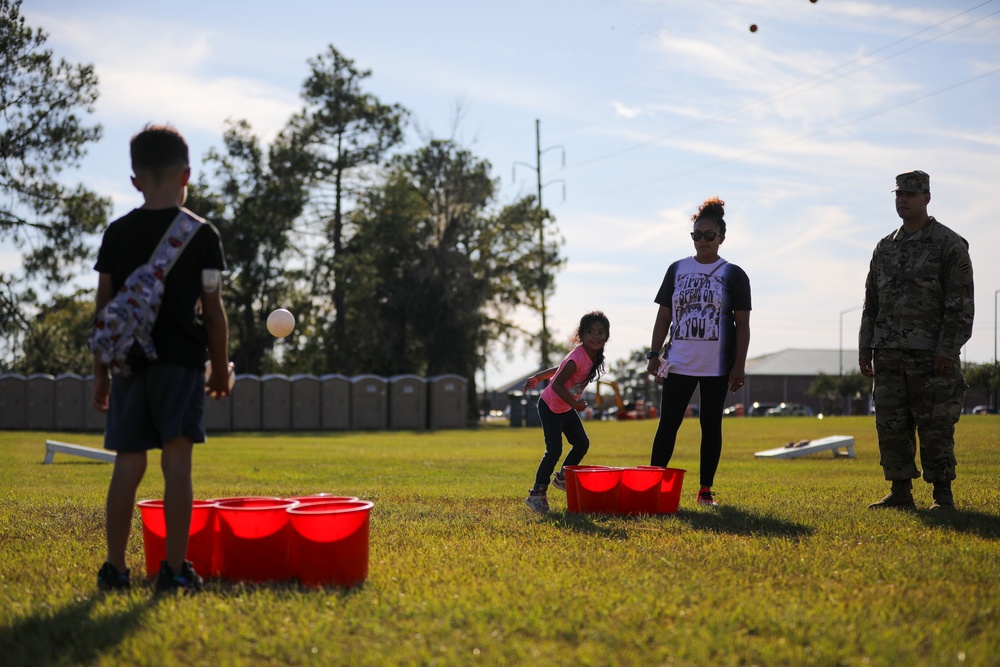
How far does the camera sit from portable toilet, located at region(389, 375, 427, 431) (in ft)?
131

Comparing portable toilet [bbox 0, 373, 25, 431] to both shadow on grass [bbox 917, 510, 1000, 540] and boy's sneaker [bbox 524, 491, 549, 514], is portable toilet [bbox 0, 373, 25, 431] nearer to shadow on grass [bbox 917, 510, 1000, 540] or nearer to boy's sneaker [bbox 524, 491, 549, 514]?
boy's sneaker [bbox 524, 491, 549, 514]

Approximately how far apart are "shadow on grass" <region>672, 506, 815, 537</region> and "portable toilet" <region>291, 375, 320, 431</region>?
32.4 meters

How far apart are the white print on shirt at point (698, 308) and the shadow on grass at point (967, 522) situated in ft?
6.22

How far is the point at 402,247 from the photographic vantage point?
48156 millimetres

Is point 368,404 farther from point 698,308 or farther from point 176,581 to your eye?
point 176,581

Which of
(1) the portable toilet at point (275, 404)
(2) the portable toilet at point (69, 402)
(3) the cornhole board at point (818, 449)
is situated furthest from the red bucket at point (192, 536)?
(2) the portable toilet at point (69, 402)

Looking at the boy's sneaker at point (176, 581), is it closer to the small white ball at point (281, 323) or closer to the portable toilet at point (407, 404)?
the small white ball at point (281, 323)

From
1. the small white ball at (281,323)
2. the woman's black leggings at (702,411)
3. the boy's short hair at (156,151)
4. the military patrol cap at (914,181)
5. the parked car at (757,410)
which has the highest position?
the military patrol cap at (914,181)

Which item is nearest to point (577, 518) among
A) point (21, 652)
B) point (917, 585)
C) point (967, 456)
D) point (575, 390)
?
point (575, 390)

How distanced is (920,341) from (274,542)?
498cm

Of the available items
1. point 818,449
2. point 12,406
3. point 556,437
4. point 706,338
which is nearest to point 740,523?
point 706,338

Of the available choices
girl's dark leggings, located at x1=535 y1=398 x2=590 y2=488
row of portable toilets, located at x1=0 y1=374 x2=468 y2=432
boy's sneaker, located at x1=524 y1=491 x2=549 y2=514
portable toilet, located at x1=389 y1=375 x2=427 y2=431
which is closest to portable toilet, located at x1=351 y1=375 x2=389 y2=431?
row of portable toilets, located at x1=0 y1=374 x2=468 y2=432

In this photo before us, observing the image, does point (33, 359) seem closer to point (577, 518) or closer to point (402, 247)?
point (402, 247)

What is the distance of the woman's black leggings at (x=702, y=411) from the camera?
743 cm
